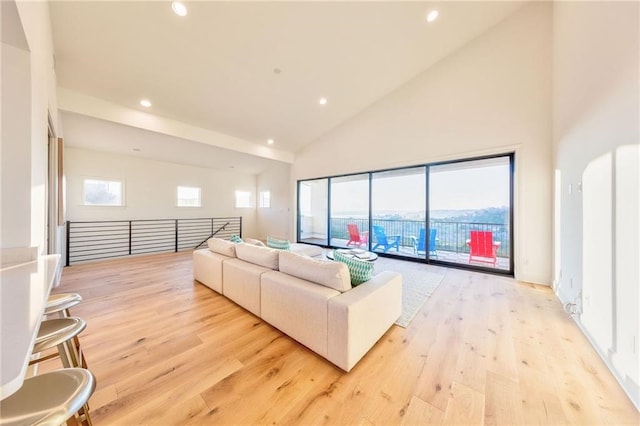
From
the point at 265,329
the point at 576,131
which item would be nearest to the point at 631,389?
the point at 576,131

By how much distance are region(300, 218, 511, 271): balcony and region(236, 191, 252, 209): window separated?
338 centimetres

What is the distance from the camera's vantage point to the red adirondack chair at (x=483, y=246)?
4031mm

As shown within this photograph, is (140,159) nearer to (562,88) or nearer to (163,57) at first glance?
(163,57)

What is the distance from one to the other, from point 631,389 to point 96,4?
17.7 ft

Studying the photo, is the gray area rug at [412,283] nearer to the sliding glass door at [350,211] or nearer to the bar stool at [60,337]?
the sliding glass door at [350,211]

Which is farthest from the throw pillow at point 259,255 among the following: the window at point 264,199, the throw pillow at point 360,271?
the window at point 264,199

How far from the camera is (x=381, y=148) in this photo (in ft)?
16.7

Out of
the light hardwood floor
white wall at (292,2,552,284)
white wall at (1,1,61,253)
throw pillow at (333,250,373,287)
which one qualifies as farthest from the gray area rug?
white wall at (1,1,61,253)

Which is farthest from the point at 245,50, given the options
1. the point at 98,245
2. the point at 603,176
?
the point at 98,245

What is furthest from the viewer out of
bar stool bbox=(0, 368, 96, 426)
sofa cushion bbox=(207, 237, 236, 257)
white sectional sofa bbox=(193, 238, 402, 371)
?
sofa cushion bbox=(207, 237, 236, 257)

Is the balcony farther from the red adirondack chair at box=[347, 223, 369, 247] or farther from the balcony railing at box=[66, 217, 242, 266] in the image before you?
the balcony railing at box=[66, 217, 242, 266]

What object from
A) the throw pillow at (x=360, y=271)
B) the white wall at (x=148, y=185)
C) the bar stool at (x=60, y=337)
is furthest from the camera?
the white wall at (x=148, y=185)

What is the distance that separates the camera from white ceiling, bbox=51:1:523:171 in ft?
8.65

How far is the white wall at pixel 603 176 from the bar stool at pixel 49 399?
9.12 ft
